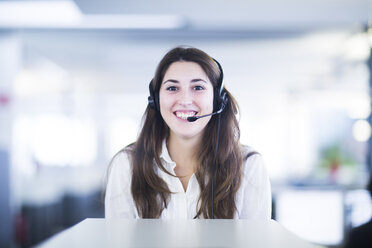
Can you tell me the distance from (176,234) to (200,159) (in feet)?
1.91

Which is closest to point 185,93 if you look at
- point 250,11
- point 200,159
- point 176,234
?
point 200,159

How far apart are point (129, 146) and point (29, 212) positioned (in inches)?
116

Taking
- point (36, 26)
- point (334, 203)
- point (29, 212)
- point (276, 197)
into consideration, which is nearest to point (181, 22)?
point (36, 26)

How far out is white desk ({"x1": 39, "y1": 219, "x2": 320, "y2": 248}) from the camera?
19.5 inches

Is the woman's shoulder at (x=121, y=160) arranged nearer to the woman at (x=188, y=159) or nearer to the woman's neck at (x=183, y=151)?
the woman at (x=188, y=159)

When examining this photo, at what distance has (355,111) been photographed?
404 cm

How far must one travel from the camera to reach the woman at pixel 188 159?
1011mm

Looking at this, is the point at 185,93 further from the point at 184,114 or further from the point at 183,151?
the point at 183,151

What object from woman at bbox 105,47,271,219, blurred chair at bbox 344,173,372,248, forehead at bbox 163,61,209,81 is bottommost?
blurred chair at bbox 344,173,372,248

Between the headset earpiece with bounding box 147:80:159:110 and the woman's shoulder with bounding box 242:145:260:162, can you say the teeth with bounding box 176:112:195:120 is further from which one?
the woman's shoulder with bounding box 242:145:260:162

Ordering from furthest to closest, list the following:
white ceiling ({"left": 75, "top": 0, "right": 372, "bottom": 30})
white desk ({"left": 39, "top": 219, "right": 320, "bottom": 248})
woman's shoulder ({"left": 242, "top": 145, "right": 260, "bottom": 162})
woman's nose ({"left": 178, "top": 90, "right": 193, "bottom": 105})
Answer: white ceiling ({"left": 75, "top": 0, "right": 372, "bottom": 30}) → woman's shoulder ({"left": 242, "top": 145, "right": 260, "bottom": 162}) → woman's nose ({"left": 178, "top": 90, "right": 193, "bottom": 105}) → white desk ({"left": 39, "top": 219, "right": 320, "bottom": 248})

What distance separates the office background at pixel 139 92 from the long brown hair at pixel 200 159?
0.90m

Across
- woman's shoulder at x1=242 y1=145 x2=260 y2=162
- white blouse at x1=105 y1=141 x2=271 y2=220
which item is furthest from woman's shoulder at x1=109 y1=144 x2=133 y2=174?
woman's shoulder at x1=242 y1=145 x2=260 y2=162

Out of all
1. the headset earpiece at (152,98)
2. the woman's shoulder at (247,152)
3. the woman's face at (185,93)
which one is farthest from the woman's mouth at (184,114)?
the woman's shoulder at (247,152)
